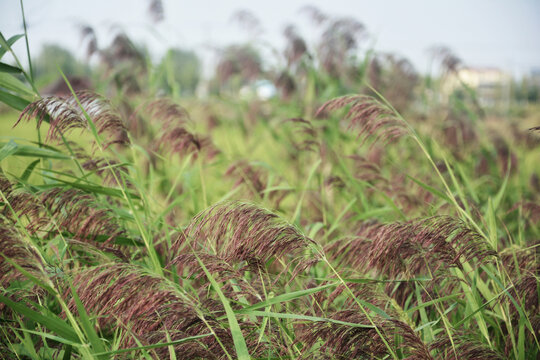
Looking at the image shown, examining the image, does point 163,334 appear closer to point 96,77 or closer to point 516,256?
point 516,256

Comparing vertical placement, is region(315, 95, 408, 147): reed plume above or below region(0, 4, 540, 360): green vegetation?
above

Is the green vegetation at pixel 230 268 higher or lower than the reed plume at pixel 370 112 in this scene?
lower

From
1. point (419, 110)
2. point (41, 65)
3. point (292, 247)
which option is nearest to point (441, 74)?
point (419, 110)

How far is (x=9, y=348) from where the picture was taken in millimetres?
1425

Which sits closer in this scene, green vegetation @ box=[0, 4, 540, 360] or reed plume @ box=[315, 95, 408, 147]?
green vegetation @ box=[0, 4, 540, 360]

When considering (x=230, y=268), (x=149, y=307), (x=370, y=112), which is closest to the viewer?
(x=149, y=307)

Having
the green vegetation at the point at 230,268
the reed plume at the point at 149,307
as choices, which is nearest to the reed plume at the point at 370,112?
the green vegetation at the point at 230,268

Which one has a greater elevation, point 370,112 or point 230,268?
point 370,112

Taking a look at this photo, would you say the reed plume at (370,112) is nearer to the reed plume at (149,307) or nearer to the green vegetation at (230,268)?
the green vegetation at (230,268)

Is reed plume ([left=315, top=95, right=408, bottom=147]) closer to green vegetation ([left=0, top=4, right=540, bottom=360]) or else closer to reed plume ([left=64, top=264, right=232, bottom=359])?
green vegetation ([left=0, top=4, right=540, bottom=360])

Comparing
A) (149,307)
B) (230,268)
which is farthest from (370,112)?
(149,307)

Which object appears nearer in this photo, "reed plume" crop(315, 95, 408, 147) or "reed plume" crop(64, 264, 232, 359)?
"reed plume" crop(64, 264, 232, 359)

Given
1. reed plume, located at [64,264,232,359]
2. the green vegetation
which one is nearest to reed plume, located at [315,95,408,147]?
the green vegetation

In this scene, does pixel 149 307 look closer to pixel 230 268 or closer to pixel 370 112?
pixel 230 268
